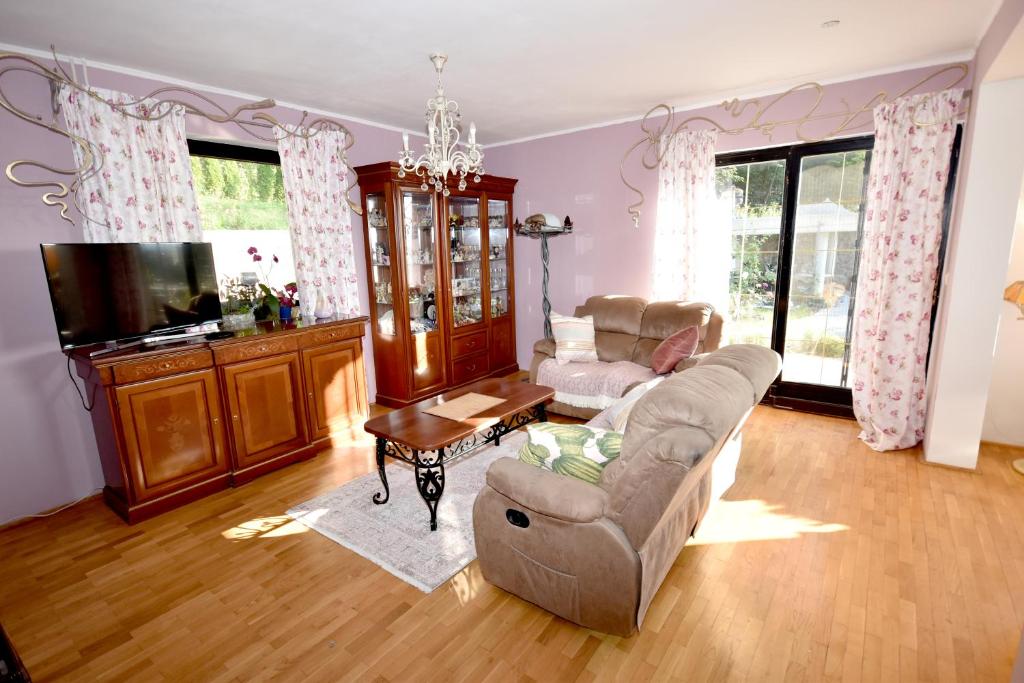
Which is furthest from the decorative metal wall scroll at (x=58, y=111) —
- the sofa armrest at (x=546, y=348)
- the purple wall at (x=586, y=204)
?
the sofa armrest at (x=546, y=348)

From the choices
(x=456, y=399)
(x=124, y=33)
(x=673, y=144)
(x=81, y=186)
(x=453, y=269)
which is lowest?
(x=456, y=399)

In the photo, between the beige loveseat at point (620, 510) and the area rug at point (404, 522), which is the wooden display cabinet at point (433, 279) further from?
the beige loveseat at point (620, 510)

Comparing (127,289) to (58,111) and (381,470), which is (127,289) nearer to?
(58,111)

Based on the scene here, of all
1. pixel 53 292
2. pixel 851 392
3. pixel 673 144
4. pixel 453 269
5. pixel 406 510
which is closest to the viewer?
pixel 53 292

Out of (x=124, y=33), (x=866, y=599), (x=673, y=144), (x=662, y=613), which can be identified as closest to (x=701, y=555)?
(x=662, y=613)

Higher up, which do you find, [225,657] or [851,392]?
[851,392]

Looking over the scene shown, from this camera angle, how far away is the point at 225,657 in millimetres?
1990

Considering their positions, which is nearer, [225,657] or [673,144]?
[225,657]

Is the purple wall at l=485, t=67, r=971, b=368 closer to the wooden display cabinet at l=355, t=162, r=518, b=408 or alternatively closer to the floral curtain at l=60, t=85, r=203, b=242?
the wooden display cabinet at l=355, t=162, r=518, b=408

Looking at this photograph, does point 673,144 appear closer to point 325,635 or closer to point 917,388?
point 917,388

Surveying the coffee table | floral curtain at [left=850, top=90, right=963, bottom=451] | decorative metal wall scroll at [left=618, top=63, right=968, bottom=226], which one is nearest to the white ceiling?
decorative metal wall scroll at [left=618, top=63, right=968, bottom=226]

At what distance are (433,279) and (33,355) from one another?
2.90m

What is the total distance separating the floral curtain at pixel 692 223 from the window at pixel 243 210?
11.0 ft

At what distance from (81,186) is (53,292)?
75cm
